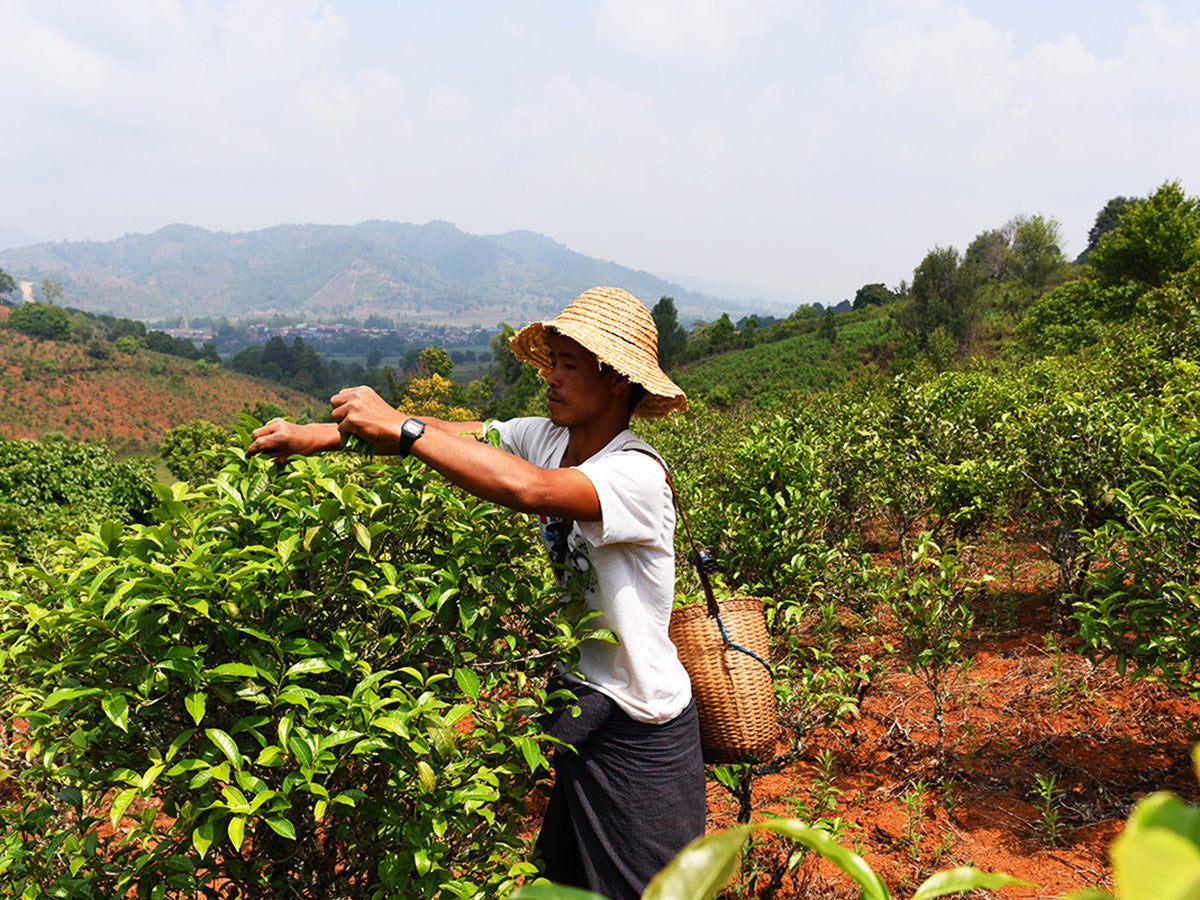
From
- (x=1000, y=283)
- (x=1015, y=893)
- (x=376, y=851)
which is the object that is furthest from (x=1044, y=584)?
(x=1000, y=283)

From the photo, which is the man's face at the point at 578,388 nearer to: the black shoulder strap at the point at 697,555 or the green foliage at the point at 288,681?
the black shoulder strap at the point at 697,555

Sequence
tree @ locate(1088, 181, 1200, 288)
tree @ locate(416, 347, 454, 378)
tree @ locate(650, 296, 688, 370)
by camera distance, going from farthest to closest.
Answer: tree @ locate(416, 347, 454, 378) < tree @ locate(650, 296, 688, 370) < tree @ locate(1088, 181, 1200, 288)

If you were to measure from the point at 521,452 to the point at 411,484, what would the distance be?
615mm

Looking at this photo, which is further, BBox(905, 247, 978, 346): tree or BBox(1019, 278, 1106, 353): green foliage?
BBox(905, 247, 978, 346): tree

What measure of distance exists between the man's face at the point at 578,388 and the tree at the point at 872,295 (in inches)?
2709

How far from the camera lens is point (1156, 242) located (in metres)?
27.4

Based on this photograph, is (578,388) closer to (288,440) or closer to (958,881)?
(288,440)

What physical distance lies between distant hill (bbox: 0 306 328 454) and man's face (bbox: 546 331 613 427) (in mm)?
80293

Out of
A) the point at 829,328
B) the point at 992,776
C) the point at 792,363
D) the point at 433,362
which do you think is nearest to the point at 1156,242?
the point at 792,363

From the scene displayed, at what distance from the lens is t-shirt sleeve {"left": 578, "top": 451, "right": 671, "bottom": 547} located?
1678mm

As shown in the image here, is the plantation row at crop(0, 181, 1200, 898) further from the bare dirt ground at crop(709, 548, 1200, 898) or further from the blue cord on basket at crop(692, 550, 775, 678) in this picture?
the bare dirt ground at crop(709, 548, 1200, 898)

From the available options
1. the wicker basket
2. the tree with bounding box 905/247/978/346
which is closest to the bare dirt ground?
the wicker basket

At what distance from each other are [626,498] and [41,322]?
11431 centimetres

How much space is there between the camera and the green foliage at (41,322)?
289 ft
